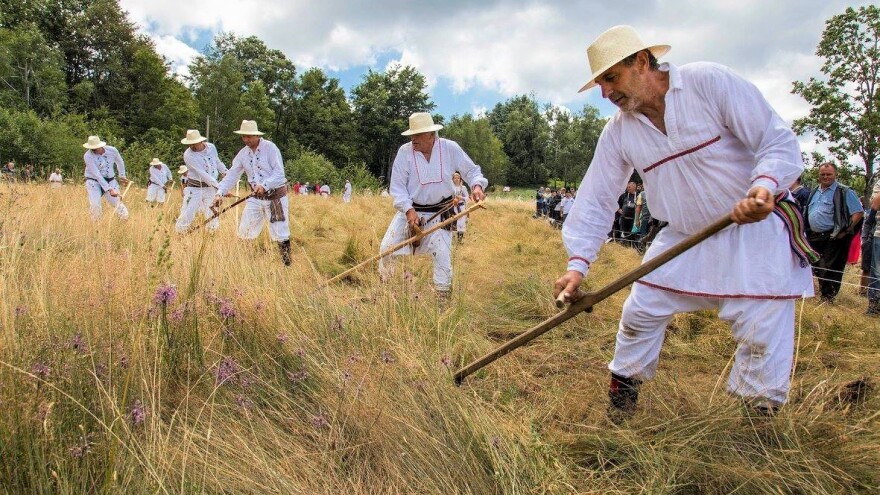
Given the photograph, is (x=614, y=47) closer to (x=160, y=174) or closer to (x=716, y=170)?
(x=716, y=170)

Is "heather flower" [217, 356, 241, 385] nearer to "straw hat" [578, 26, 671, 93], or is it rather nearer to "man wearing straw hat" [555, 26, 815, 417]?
→ "man wearing straw hat" [555, 26, 815, 417]

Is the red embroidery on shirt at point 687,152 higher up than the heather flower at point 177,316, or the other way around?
the red embroidery on shirt at point 687,152

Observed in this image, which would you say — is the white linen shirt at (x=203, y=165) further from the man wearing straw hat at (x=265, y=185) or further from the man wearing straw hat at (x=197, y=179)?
the man wearing straw hat at (x=265, y=185)

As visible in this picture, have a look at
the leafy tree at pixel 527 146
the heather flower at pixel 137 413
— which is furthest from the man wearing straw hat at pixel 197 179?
the leafy tree at pixel 527 146

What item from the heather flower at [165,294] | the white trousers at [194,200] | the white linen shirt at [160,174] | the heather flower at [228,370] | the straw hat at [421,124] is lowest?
Result: the heather flower at [228,370]

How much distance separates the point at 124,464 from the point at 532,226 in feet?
36.8

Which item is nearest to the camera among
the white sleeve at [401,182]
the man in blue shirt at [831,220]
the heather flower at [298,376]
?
the heather flower at [298,376]

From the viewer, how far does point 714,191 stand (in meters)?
2.05

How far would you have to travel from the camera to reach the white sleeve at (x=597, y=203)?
233cm

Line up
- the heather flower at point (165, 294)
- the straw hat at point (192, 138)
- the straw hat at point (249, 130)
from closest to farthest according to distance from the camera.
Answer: the heather flower at point (165, 294)
the straw hat at point (249, 130)
the straw hat at point (192, 138)

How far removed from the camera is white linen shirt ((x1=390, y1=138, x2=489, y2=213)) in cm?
480

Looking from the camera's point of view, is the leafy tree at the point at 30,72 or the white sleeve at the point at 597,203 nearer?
the white sleeve at the point at 597,203

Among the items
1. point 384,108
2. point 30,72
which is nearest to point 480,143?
point 384,108

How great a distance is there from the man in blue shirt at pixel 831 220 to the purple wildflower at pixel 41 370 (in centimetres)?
654
